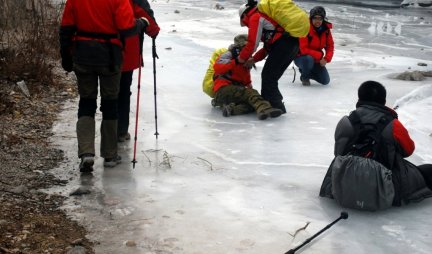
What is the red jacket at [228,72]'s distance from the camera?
7.37m

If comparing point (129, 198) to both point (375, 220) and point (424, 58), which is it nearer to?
point (375, 220)

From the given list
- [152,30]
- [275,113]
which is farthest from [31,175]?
[275,113]

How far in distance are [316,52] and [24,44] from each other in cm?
426

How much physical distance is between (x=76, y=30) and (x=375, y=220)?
2742mm

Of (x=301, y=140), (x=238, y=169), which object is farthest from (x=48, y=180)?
(x=301, y=140)

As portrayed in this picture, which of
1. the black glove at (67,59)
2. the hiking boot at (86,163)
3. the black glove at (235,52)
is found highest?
the black glove at (67,59)

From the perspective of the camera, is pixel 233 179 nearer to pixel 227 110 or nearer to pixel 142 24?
pixel 142 24

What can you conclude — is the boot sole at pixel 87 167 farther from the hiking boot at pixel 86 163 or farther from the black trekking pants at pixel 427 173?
the black trekking pants at pixel 427 173

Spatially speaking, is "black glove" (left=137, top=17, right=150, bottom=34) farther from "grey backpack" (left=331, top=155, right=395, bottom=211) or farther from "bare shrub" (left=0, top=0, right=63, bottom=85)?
"bare shrub" (left=0, top=0, right=63, bottom=85)

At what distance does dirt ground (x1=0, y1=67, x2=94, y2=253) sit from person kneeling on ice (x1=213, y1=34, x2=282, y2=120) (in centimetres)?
188

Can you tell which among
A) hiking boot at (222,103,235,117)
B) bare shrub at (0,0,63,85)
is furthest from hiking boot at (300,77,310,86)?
bare shrub at (0,0,63,85)

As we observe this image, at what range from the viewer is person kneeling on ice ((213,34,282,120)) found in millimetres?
7227

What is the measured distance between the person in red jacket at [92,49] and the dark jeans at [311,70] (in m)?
4.48

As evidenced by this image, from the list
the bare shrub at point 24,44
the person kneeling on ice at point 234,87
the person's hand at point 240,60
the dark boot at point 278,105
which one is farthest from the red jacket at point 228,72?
the bare shrub at point 24,44
